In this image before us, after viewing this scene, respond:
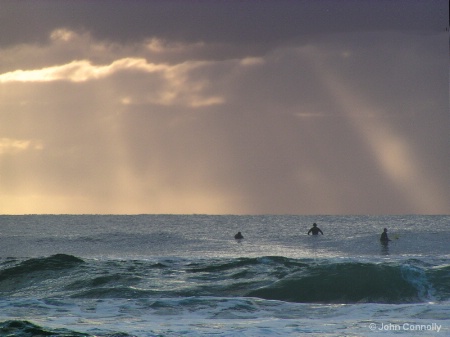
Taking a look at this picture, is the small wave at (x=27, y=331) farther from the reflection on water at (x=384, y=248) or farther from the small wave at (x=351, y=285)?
the reflection on water at (x=384, y=248)

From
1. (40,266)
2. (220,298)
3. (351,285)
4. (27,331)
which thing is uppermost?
(40,266)

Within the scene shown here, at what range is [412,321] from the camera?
14.1m

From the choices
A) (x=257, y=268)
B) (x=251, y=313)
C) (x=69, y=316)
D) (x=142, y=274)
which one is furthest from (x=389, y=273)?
(x=69, y=316)

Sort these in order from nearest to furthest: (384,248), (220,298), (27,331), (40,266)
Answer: (27,331), (220,298), (40,266), (384,248)

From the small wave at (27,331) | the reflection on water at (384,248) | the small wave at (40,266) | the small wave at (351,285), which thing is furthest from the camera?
the reflection on water at (384,248)

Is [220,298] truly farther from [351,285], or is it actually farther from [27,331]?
[27,331]

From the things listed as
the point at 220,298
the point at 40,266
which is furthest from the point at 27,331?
the point at 40,266

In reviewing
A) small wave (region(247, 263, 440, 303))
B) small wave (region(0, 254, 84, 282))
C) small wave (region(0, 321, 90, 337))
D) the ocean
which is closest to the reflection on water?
the ocean

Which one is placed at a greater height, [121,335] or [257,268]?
[257,268]

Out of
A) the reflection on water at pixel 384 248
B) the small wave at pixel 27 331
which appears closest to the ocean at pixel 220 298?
the small wave at pixel 27 331

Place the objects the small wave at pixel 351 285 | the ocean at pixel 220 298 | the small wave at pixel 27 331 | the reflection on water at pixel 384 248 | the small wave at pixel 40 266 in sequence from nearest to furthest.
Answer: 1. the small wave at pixel 27 331
2. the ocean at pixel 220 298
3. the small wave at pixel 351 285
4. the small wave at pixel 40 266
5. the reflection on water at pixel 384 248

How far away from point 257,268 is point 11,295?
7882 mm

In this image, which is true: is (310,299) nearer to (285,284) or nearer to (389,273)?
(285,284)

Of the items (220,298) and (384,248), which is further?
(384,248)
